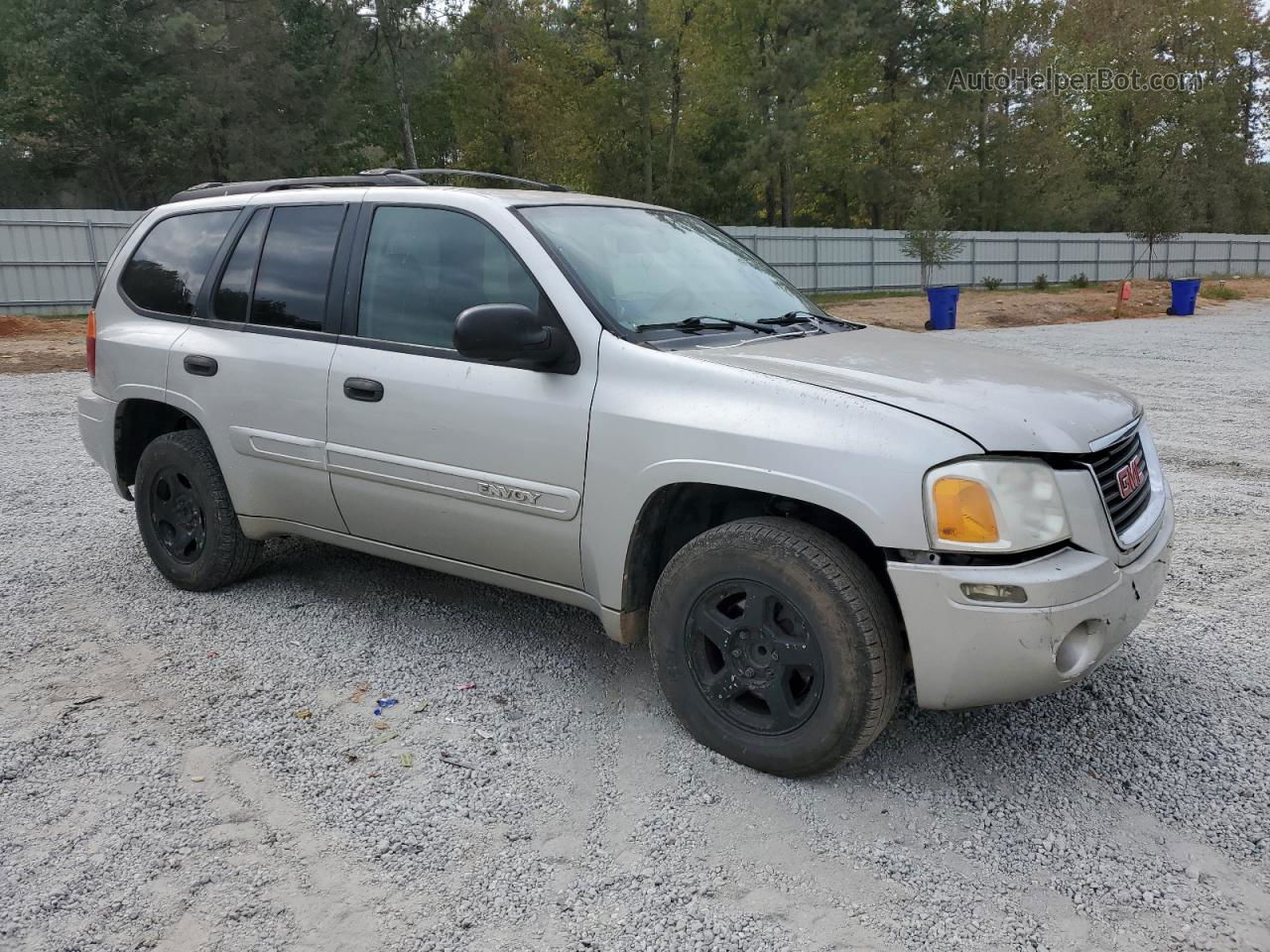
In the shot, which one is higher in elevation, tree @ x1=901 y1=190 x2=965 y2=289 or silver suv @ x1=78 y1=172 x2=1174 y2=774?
tree @ x1=901 y1=190 x2=965 y2=289

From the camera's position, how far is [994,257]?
36.0 metres

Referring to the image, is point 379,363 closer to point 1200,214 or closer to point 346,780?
point 346,780

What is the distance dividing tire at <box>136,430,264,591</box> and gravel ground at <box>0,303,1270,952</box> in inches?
6.5

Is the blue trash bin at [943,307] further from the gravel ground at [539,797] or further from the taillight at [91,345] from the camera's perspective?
the taillight at [91,345]

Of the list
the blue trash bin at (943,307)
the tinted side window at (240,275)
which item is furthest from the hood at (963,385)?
the blue trash bin at (943,307)

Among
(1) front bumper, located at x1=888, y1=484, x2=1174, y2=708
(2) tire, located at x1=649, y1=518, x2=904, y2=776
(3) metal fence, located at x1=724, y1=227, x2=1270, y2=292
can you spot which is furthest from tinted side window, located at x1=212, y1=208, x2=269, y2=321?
(3) metal fence, located at x1=724, y1=227, x2=1270, y2=292

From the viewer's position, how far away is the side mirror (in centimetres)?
320

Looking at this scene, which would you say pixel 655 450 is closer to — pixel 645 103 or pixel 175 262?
pixel 175 262

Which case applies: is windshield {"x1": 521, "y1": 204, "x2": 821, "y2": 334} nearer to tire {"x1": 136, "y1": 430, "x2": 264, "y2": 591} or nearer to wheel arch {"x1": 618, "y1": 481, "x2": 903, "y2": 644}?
wheel arch {"x1": 618, "y1": 481, "x2": 903, "y2": 644}

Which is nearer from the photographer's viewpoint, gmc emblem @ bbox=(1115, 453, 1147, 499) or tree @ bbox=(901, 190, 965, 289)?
gmc emblem @ bbox=(1115, 453, 1147, 499)

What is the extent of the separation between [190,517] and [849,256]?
2930cm

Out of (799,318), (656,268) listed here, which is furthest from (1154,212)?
(656,268)

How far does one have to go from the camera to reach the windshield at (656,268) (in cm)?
357

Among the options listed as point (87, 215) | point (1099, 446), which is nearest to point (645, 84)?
point (87, 215)
